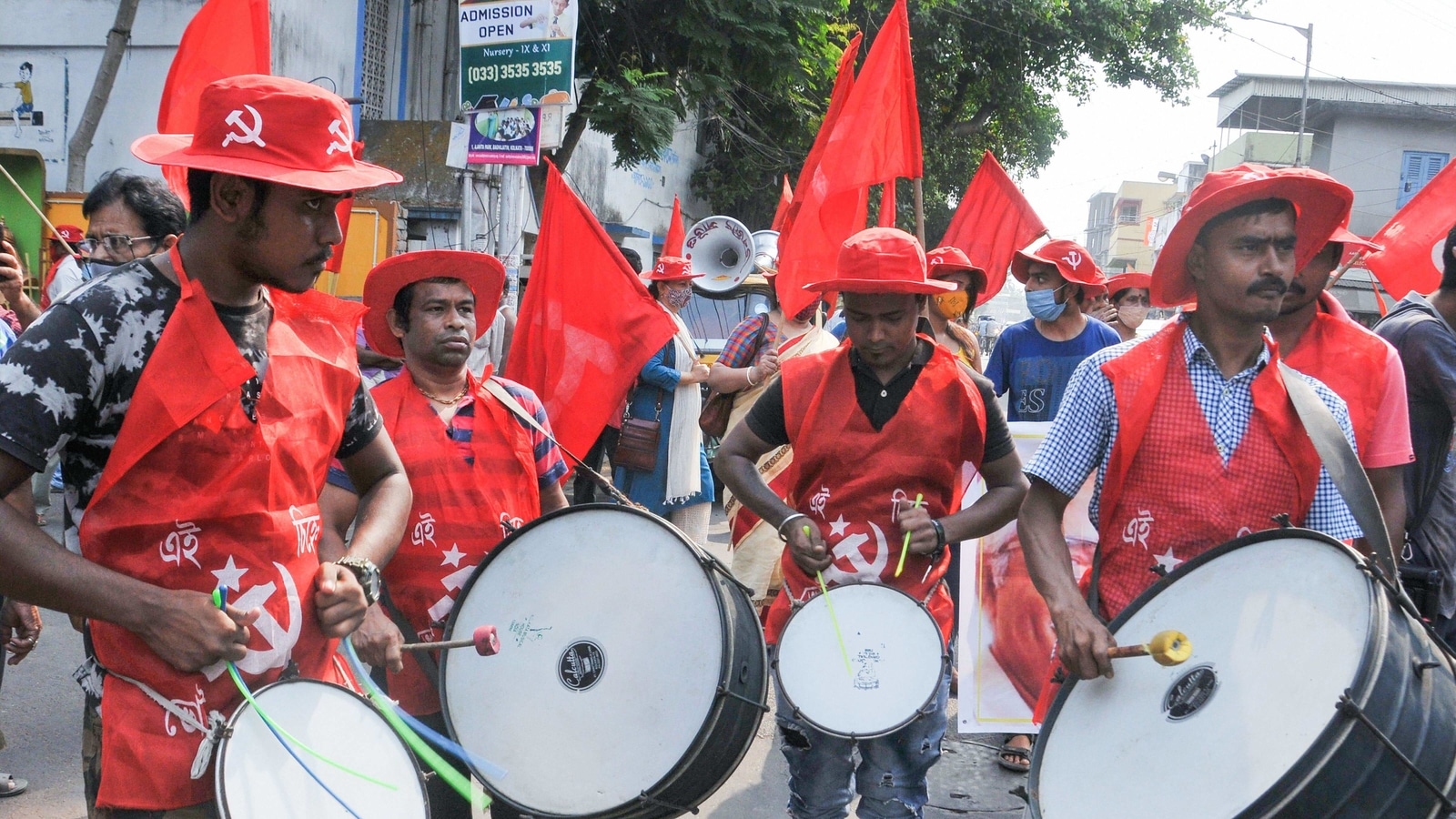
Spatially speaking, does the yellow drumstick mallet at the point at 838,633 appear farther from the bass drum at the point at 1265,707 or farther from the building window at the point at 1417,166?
the building window at the point at 1417,166

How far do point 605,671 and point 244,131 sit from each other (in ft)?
4.78

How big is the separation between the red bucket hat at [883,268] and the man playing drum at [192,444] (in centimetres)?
165

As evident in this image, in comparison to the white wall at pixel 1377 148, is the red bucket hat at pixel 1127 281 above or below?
below

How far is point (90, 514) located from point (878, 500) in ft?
7.19

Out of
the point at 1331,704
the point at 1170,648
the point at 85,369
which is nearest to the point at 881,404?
the point at 1170,648

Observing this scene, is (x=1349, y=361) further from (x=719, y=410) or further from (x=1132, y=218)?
(x=1132, y=218)

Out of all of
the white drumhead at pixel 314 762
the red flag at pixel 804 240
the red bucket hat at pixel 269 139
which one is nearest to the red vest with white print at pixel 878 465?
the white drumhead at pixel 314 762

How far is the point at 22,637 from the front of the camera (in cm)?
388

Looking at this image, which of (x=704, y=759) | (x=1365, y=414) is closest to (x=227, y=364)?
(x=704, y=759)

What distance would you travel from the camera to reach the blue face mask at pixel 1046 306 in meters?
6.52

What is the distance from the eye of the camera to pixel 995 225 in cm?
924

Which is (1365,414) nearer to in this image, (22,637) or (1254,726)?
(1254,726)

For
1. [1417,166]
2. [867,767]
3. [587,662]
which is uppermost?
[1417,166]

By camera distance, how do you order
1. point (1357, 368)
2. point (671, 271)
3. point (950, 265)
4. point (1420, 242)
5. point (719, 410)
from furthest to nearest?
point (671, 271)
point (950, 265)
point (719, 410)
point (1420, 242)
point (1357, 368)
